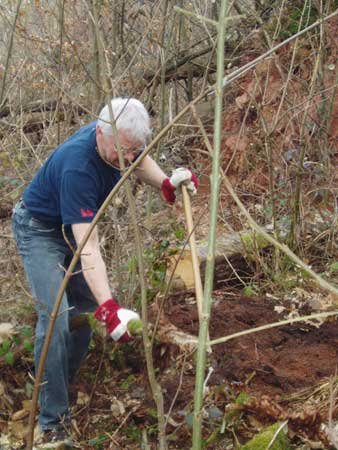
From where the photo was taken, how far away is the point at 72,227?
3.12 metres

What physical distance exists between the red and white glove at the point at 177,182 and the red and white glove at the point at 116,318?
3.38ft

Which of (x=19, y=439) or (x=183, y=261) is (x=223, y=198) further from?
(x=19, y=439)

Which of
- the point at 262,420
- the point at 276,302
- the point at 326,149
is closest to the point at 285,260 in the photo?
the point at 276,302

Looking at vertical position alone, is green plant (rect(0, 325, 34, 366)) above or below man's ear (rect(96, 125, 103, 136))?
below

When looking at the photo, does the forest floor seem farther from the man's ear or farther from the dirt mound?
the man's ear

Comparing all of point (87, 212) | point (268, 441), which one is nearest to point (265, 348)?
point (268, 441)

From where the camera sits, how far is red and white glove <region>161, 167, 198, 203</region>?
12.3 ft

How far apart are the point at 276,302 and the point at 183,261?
0.78 meters

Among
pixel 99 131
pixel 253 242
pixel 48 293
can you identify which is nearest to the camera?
pixel 99 131

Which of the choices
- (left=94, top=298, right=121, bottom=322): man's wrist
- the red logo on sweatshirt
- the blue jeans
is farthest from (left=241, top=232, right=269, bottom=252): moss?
(left=94, top=298, right=121, bottom=322): man's wrist

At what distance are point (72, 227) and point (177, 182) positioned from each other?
85 cm

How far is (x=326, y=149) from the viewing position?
5.69 metres

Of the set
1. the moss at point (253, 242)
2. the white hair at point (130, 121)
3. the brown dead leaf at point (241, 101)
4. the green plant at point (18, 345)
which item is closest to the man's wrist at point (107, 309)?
the white hair at point (130, 121)

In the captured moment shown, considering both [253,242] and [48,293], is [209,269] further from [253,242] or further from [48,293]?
[253,242]
